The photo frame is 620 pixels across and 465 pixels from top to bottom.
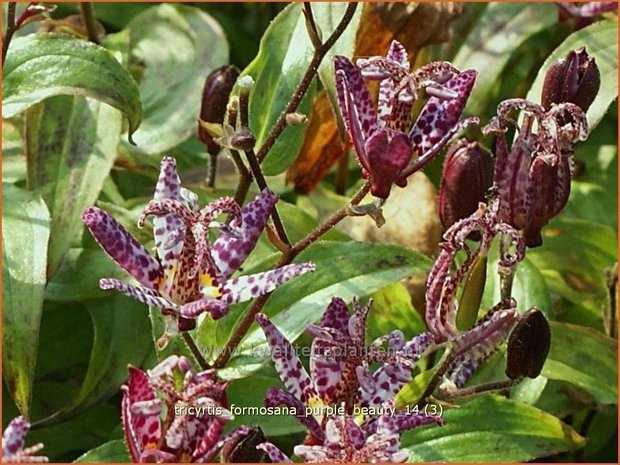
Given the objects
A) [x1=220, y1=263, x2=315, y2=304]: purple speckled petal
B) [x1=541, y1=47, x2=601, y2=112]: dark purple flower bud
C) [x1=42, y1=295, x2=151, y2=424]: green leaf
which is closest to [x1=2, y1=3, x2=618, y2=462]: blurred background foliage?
[x1=42, y1=295, x2=151, y2=424]: green leaf

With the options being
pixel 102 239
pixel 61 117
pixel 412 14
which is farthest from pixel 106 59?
pixel 412 14

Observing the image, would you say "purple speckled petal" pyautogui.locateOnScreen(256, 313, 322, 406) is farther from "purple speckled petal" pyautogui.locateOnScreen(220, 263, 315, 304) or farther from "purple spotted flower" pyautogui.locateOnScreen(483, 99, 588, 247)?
"purple spotted flower" pyautogui.locateOnScreen(483, 99, 588, 247)

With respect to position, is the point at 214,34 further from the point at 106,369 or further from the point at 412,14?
the point at 106,369

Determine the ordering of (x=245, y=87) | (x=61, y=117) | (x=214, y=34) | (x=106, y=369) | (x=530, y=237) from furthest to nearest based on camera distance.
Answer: (x=214, y=34)
(x=61, y=117)
(x=106, y=369)
(x=530, y=237)
(x=245, y=87)

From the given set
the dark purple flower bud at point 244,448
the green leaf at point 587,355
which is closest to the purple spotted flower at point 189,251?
the dark purple flower bud at point 244,448

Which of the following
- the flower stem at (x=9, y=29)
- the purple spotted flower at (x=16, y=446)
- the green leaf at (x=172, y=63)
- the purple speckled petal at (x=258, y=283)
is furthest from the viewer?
the green leaf at (x=172, y=63)

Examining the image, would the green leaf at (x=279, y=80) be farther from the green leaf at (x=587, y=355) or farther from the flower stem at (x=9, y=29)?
the green leaf at (x=587, y=355)
